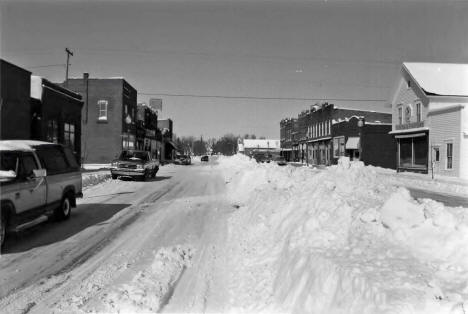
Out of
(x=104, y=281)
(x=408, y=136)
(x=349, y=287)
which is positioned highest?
(x=408, y=136)

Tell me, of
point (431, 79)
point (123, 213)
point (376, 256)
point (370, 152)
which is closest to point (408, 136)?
point (431, 79)

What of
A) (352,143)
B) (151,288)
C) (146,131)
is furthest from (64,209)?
(146,131)

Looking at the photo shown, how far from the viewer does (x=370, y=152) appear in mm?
43562

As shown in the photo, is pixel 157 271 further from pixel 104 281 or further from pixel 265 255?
pixel 265 255

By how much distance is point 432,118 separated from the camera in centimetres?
2988

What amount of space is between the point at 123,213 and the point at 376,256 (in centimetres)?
842

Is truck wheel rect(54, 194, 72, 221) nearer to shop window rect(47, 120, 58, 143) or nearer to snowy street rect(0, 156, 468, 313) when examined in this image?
snowy street rect(0, 156, 468, 313)

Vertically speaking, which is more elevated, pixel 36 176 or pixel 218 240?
pixel 36 176

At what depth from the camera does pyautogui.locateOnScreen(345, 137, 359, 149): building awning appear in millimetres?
47100

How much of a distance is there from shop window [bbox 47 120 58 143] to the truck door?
18487mm

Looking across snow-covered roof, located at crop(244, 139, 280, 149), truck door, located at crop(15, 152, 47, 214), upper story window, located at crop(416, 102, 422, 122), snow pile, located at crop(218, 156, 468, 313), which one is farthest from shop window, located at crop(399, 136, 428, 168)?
snow-covered roof, located at crop(244, 139, 280, 149)

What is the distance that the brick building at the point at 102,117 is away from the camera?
43.8m

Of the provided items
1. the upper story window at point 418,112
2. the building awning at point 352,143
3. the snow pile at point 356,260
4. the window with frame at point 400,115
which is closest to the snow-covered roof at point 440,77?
the upper story window at point 418,112

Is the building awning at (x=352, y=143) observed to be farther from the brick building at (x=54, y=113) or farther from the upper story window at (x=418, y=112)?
the brick building at (x=54, y=113)
